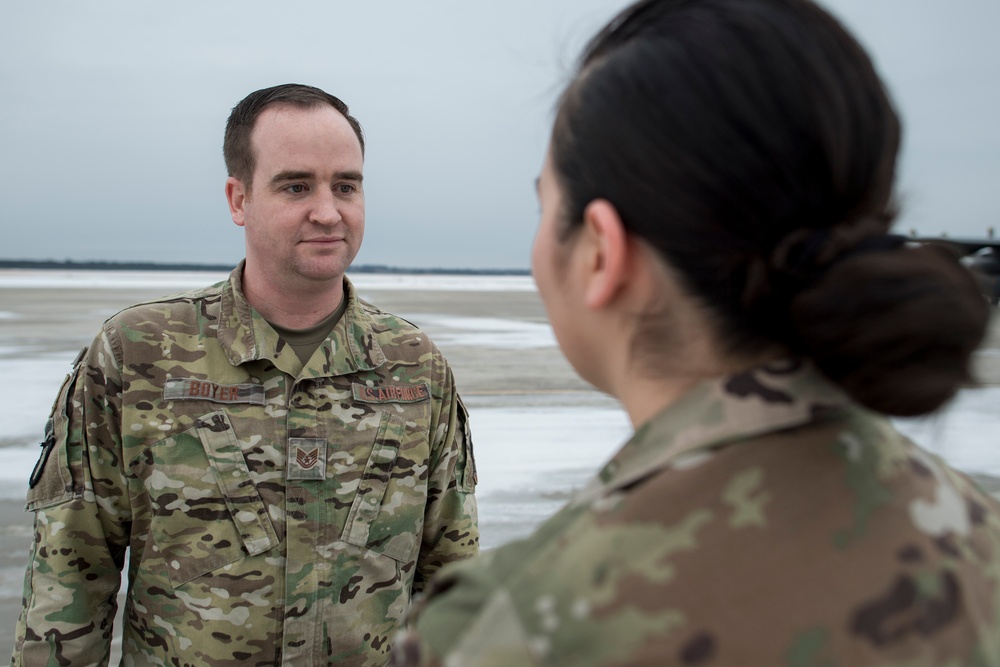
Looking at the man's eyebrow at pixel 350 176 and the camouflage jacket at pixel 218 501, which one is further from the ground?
the man's eyebrow at pixel 350 176

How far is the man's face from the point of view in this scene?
2.48 meters

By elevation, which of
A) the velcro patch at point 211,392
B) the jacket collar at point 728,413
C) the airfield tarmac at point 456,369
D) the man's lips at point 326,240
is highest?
the jacket collar at point 728,413

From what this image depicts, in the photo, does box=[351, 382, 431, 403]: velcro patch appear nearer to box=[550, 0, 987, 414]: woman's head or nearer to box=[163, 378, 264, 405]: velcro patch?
box=[163, 378, 264, 405]: velcro patch

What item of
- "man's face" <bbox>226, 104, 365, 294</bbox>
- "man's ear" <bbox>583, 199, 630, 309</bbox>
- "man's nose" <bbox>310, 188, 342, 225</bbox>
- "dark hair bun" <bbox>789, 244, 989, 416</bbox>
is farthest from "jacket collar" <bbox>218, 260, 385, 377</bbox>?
"dark hair bun" <bbox>789, 244, 989, 416</bbox>

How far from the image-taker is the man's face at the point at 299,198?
97.7 inches

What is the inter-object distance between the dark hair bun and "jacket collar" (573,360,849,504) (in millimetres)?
48

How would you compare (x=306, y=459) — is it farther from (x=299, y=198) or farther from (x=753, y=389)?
(x=753, y=389)

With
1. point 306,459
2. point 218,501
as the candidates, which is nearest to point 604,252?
point 306,459

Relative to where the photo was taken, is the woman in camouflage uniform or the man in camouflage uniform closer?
the woman in camouflage uniform

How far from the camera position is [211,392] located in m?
2.38

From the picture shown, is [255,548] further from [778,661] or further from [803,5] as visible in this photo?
[803,5]

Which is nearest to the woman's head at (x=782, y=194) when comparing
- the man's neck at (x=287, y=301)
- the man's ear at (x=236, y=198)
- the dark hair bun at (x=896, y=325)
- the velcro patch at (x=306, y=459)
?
the dark hair bun at (x=896, y=325)

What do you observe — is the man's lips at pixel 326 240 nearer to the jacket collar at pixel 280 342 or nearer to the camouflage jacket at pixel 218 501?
the jacket collar at pixel 280 342

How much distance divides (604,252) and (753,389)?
239mm
